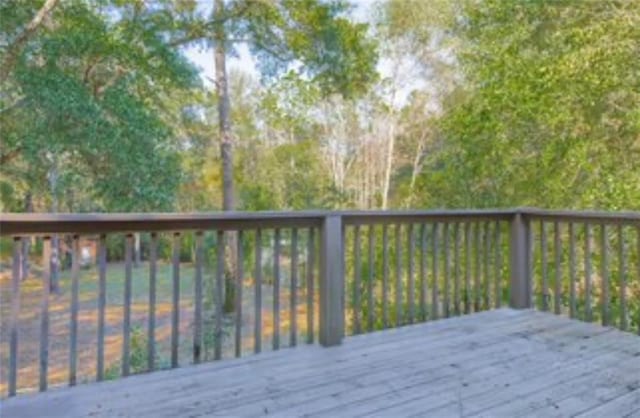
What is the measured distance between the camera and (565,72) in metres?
5.42

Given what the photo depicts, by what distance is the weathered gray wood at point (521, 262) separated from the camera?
4258 mm

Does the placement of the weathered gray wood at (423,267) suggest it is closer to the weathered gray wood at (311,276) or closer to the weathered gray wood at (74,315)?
the weathered gray wood at (311,276)

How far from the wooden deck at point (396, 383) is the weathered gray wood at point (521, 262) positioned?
32.3 inches

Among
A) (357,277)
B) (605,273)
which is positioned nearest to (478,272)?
(605,273)

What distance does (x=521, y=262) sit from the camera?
4266 millimetres

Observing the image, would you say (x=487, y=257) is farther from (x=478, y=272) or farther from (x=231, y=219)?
(x=231, y=219)

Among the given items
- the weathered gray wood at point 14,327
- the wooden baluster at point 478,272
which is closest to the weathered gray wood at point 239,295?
the weathered gray wood at point 14,327

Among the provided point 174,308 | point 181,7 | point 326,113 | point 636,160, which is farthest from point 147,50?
point 326,113

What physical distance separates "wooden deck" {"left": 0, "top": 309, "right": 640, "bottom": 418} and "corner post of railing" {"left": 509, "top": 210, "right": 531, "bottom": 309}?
0.82 meters

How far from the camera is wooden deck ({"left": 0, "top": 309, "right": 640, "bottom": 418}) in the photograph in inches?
89.4

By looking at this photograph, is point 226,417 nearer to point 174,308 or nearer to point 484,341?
point 174,308

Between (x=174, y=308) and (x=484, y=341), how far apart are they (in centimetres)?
197

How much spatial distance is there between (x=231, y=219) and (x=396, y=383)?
125 centimetres

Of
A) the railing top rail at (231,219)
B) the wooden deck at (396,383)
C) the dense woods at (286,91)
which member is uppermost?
the dense woods at (286,91)
